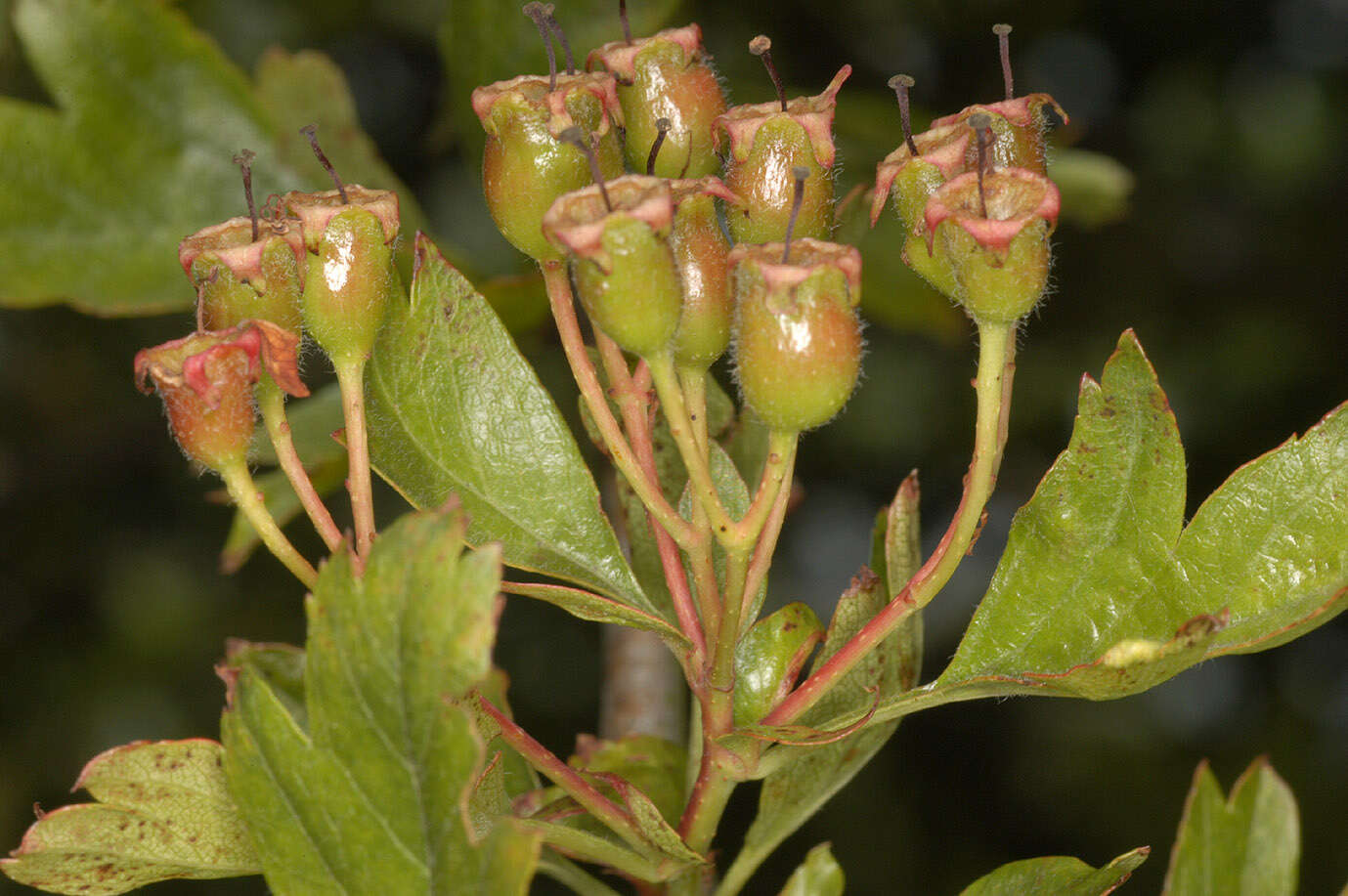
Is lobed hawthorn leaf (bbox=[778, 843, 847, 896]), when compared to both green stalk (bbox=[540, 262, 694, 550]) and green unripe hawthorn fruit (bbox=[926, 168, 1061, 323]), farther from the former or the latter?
green unripe hawthorn fruit (bbox=[926, 168, 1061, 323])

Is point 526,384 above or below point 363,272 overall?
below

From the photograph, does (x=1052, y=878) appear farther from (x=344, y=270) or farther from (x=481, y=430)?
(x=344, y=270)

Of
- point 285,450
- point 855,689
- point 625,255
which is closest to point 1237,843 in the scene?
point 855,689

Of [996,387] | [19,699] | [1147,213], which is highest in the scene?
[996,387]

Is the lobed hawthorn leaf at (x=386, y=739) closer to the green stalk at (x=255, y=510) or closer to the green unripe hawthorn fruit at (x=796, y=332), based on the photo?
the green stalk at (x=255, y=510)

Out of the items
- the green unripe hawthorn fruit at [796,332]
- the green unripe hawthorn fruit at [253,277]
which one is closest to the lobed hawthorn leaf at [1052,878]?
the green unripe hawthorn fruit at [796,332]

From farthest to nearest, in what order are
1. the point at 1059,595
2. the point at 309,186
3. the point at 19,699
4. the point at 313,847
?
the point at 19,699 < the point at 309,186 < the point at 1059,595 < the point at 313,847

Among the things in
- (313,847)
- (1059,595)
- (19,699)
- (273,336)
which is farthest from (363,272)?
(19,699)

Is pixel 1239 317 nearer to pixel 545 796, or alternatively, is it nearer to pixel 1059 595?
pixel 1059 595
